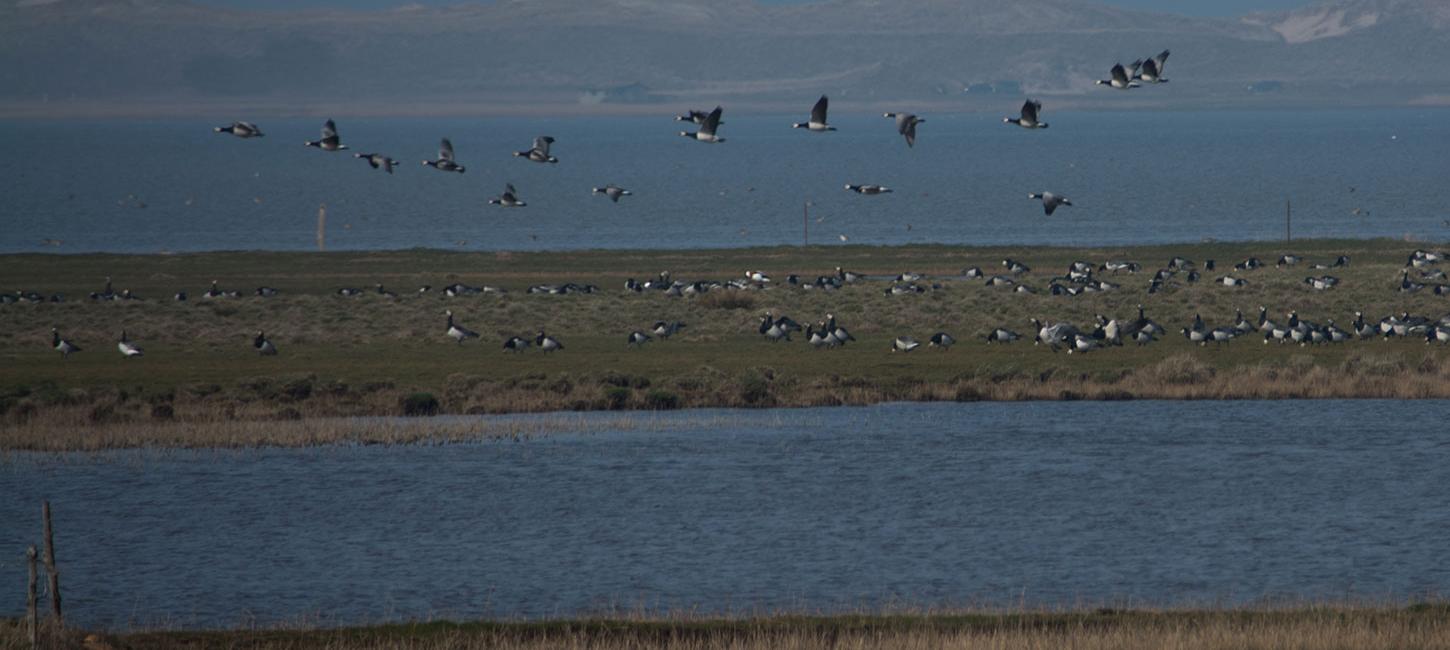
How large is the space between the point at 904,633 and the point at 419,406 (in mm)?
22297

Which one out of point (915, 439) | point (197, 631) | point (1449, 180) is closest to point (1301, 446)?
point (915, 439)

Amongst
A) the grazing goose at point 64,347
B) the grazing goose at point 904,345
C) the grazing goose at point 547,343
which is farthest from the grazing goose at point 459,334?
the grazing goose at point 904,345

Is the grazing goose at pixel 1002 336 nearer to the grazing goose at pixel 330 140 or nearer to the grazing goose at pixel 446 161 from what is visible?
the grazing goose at pixel 446 161

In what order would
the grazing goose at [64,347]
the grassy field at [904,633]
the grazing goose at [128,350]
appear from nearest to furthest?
the grassy field at [904,633] < the grazing goose at [128,350] < the grazing goose at [64,347]

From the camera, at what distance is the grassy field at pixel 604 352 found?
137 ft

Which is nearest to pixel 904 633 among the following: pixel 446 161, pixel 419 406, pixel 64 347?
pixel 446 161

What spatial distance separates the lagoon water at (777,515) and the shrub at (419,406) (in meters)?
3.80

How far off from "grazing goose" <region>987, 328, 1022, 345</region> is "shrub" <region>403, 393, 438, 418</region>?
15.0 meters

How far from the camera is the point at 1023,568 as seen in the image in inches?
1065

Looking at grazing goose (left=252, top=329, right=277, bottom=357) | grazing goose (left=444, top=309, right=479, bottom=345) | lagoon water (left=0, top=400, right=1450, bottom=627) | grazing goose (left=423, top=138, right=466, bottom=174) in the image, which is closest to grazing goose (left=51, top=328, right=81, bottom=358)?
grazing goose (left=252, top=329, right=277, bottom=357)

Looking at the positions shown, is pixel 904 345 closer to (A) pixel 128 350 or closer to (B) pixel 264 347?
(B) pixel 264 347

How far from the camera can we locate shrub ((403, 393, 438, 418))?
135 ft

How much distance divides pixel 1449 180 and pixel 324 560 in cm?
16832

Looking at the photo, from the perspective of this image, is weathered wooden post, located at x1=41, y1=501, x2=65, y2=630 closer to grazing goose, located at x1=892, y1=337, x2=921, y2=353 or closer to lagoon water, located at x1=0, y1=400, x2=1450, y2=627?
lagoon water, located at x1=0, y1=400, x2=1450, y2=627
